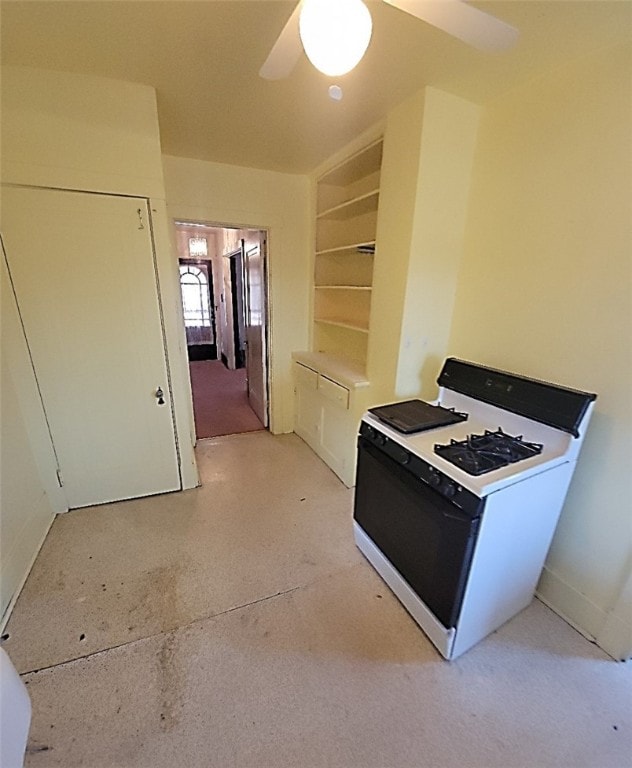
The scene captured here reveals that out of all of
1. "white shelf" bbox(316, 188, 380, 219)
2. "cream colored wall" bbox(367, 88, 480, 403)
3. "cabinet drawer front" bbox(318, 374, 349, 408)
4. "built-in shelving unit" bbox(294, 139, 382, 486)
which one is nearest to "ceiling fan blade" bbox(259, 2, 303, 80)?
"cream colored wall" bbox(367, 88, 480, 403)

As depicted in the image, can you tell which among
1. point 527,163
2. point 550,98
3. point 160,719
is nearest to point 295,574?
point 160,719

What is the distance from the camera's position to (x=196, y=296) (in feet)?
23.2

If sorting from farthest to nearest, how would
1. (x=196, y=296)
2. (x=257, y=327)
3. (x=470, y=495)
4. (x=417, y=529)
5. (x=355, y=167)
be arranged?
(x=196, y=296)
(x=257, y=327)
(x=355, y=167)
(x=417, y=529)
(x=470, y=495)

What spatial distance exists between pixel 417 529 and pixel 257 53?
7.51ft

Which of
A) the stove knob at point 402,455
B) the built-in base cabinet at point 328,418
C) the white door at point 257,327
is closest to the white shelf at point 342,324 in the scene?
the built-in base cabinet at point 328,418

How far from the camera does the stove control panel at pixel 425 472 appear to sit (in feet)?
4.22

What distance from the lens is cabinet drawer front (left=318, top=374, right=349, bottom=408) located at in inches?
103

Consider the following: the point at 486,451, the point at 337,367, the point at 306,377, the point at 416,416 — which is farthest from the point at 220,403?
the point at 486,451

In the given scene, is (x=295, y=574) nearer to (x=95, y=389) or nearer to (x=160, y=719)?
(x=160, y=719)

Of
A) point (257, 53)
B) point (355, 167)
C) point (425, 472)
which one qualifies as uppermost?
point (257, 53)

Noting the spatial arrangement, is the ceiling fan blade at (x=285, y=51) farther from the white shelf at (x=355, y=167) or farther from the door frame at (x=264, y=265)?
the door frame at (x=264, y=265)

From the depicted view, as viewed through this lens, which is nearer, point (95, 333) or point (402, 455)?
point (402, 455)

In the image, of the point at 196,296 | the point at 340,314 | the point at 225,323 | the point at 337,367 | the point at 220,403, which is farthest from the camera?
the point at 196,296

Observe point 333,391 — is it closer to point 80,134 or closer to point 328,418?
point 328,418
